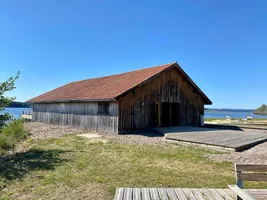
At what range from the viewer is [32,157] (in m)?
8.12

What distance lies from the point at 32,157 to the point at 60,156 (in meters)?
1.09

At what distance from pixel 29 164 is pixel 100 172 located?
267cm

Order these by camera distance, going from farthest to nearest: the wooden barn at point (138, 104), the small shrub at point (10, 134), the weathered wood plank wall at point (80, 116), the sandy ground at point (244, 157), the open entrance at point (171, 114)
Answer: the open entrance at point (171, 114) < the weathered wood plank wall at point (80, 116) < the wooden barn at point (138, 104) < the small shrub at point (10, 134) < the sandy ground at point (244, 157)

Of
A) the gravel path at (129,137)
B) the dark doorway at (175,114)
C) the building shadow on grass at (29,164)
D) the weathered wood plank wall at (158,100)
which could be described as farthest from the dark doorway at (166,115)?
the building shadow on grass at (29,164)

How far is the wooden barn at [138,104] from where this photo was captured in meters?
14.8

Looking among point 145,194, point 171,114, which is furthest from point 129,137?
point 145,194

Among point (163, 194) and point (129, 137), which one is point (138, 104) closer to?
point (129, 137)

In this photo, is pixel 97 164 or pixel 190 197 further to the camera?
pixel 97 164

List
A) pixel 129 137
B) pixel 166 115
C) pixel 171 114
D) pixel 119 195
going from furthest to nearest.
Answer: pixel 166 115 < pixel 171 114 < pixel 129 137 < pixel 119 195

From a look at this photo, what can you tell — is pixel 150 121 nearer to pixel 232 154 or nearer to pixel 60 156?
pixel 232 154

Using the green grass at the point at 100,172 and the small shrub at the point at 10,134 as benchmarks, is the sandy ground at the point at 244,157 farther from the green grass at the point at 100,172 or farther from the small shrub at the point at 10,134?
the small shrub at the point at 10,134

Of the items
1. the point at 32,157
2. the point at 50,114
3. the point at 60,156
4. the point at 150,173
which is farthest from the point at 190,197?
Result: the point at 50,114

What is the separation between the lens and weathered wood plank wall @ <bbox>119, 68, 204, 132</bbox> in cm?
1491

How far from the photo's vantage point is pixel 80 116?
58.4 feet
